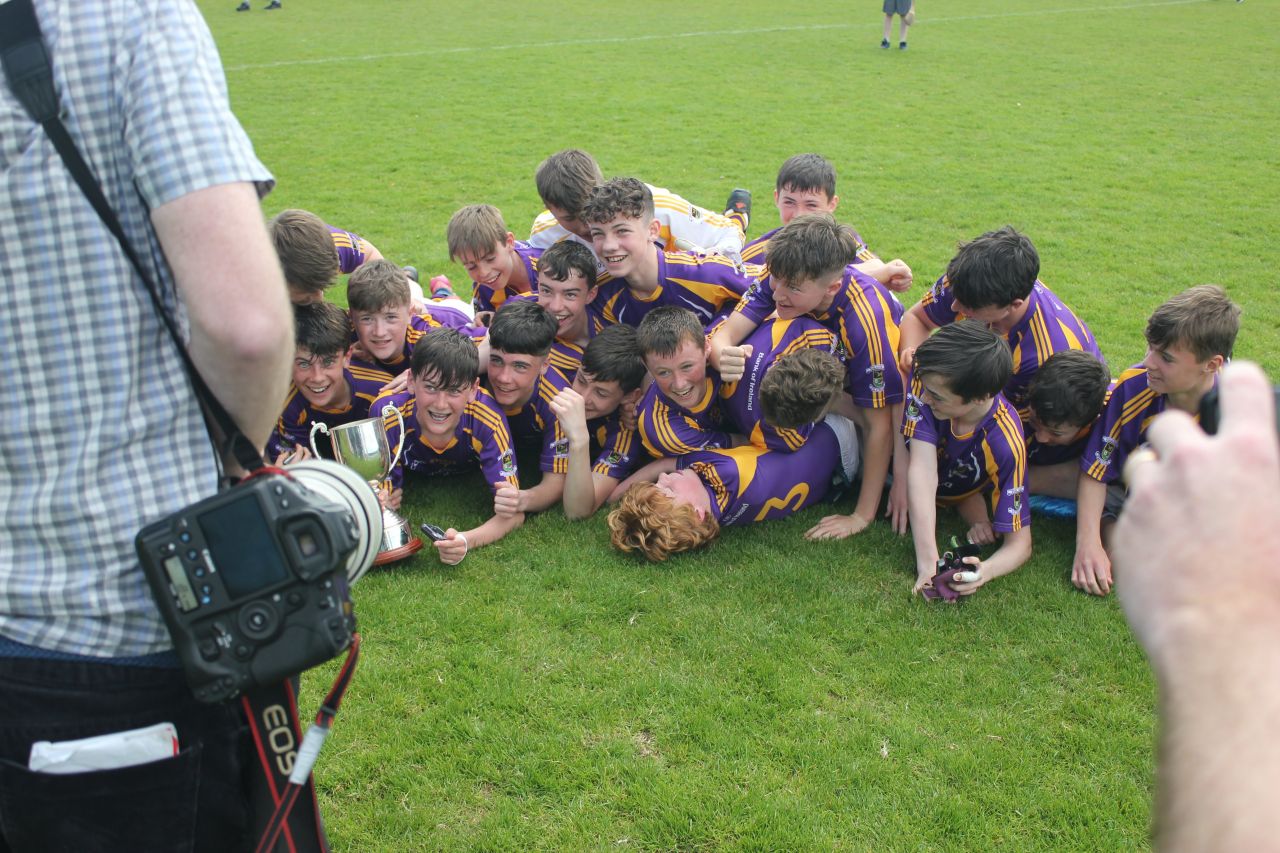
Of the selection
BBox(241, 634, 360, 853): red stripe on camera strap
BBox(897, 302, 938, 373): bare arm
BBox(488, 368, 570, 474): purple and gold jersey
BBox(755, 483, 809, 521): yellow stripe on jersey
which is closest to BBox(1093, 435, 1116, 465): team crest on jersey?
BBox(897, 302, 938, 373): bare arm

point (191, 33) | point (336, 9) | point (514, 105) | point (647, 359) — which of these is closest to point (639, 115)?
point (514, 105)

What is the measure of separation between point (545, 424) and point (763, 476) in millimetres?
1108

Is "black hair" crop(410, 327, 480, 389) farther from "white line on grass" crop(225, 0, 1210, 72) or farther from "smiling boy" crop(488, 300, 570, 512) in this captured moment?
"white line on grass" crop(225, 0, 1210, 72)

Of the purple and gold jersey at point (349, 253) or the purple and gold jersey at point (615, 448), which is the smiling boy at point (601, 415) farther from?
the purple and gold jersey at point (349, 253)

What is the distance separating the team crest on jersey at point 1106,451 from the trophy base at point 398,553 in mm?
2903

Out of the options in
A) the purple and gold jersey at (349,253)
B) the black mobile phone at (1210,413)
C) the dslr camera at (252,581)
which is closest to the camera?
the black mobile phone at (1210,413)

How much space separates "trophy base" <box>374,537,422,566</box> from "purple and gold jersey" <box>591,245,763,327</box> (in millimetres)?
1595

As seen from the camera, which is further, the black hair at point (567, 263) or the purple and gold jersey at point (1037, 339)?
the black hair at point (567, 263)

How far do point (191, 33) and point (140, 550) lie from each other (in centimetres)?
81

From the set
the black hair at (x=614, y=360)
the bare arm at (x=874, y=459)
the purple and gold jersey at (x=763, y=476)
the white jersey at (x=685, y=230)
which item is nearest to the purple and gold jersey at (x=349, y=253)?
the white jersey at (x=685, y=230)

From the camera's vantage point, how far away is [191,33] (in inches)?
57.8

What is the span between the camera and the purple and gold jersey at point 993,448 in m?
3.94

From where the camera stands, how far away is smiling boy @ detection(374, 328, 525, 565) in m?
4.22

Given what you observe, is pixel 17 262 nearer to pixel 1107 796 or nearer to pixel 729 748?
pixel 729 748
